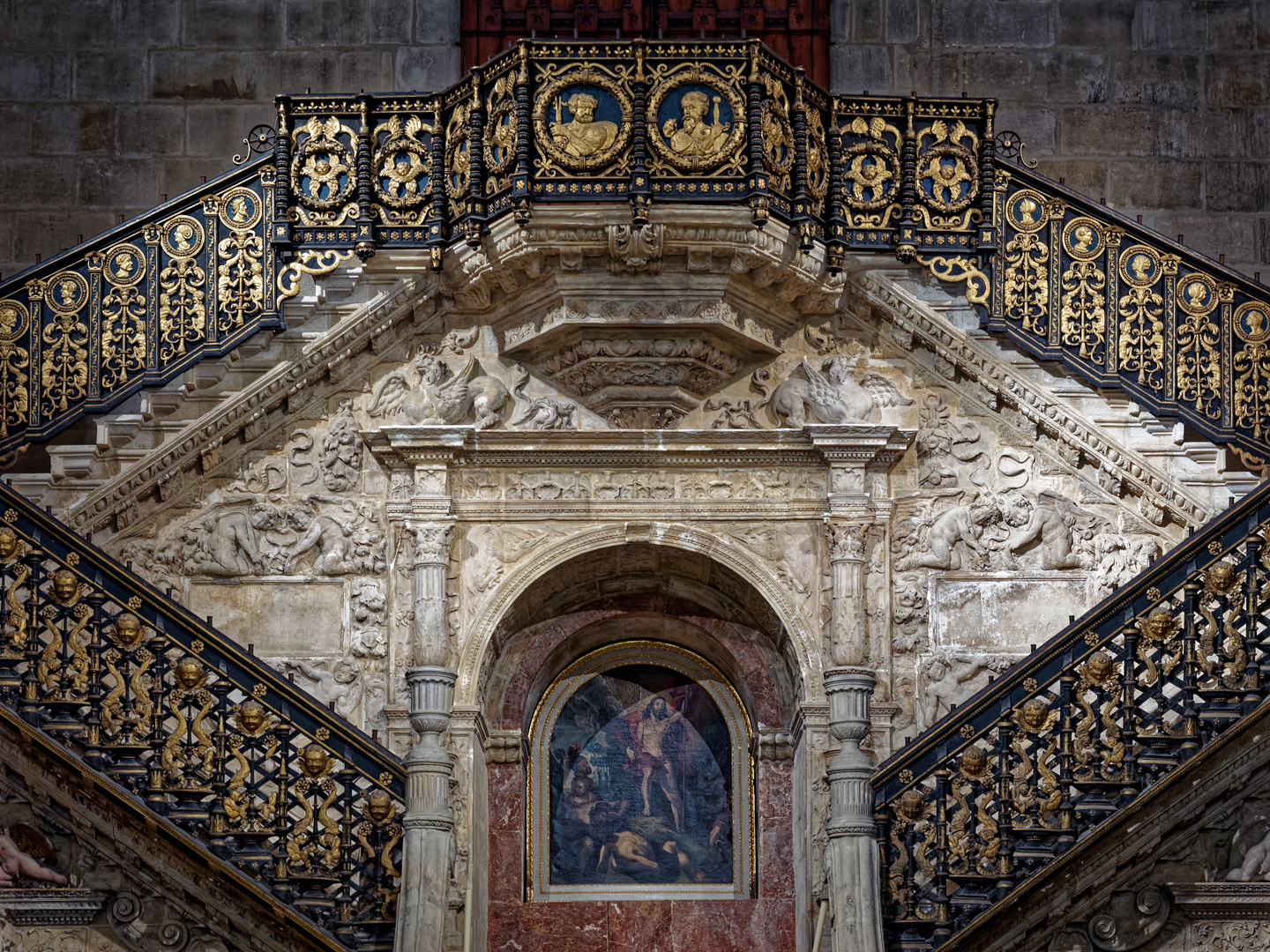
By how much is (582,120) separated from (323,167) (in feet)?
5.10

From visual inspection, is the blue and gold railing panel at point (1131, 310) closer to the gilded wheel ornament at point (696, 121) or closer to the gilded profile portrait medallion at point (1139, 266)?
the gilded profile portrait medallion at point (1139, 266)

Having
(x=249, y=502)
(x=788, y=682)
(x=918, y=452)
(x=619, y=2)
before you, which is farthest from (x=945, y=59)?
(x=249, y=502)

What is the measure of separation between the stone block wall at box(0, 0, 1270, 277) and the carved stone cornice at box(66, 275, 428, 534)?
2.15 metres

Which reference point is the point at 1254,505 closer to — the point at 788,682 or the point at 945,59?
the point at 788,682

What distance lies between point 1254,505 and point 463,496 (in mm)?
4286

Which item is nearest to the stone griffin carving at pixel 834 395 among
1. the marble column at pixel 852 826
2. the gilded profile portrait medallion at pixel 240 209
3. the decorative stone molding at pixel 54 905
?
the marble column at pixel 852 826

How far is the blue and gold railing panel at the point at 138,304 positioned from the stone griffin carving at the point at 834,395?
2.89m

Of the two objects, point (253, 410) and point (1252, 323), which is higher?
point (1252, 323)

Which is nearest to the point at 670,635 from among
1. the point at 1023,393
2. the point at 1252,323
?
the point at 1023,393

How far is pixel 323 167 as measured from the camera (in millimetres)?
12328

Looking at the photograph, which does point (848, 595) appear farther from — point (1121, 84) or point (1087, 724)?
point (1121, 84)

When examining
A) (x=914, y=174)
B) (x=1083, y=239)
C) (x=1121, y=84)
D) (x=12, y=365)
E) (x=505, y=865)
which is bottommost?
(x=505, y=865)

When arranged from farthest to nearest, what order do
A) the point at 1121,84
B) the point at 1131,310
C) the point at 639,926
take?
A: 1. the point at 1121,84
2. the point at 639,926
3. the point at 1131,310

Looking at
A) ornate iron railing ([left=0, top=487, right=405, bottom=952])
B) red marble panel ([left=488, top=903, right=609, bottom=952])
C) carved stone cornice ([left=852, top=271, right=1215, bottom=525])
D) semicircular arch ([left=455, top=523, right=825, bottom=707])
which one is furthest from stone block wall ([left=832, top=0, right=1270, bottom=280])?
ornate iron railing ([left=0, top=487, right=405, bottom=952])
